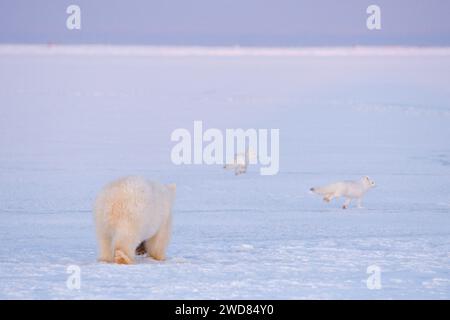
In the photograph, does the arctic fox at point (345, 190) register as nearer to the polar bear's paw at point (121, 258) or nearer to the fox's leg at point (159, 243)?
the fox's leg at point (159, 243)

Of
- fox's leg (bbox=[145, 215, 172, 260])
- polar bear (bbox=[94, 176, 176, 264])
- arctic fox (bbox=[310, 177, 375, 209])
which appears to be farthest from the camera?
arctic fox (bbox=[310, 177, 375, 209])

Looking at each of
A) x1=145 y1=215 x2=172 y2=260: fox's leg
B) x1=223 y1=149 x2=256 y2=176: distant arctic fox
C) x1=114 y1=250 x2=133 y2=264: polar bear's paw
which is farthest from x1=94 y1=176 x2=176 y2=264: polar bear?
x1=223 y1=149 x2=256 y2=176: distant arctic fox

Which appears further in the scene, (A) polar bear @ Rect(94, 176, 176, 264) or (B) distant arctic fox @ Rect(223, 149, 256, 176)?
(B) distant arctic fox @ Rect(223, 149, 256, 176)

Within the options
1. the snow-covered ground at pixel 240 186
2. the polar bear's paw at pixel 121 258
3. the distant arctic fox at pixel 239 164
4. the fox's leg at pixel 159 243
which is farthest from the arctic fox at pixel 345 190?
the polar bear's paw at pixel 121 258

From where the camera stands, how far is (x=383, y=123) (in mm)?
19531

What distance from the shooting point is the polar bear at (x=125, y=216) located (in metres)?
5.78

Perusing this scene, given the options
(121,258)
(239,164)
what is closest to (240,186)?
(239,164)

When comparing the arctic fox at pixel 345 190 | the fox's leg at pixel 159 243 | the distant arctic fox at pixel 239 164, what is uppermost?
the distant arctic fox at pixel 239 164

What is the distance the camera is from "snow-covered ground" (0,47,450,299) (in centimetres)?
567

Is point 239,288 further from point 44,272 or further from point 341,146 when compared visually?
point 341,146

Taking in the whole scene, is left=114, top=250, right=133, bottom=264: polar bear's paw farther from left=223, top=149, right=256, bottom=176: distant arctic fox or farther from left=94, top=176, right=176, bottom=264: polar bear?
left=223, top=149, right=256, bottom=176: distant arctic fox

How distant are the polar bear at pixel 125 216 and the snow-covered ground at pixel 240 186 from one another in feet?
0.46

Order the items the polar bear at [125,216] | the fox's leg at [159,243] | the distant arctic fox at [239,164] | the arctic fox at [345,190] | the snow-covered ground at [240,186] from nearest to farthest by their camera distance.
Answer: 1. the snow-covered ground at [240,186]
2. the polar bear at [125,216]
3. the fox's leg at [159,243]
4. the arctic fox at [345,190]
5. the distant arctic fox at [239,164]

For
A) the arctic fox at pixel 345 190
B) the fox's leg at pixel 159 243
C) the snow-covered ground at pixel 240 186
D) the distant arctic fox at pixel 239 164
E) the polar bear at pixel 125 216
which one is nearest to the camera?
the snow-covered ground at pixel 240 186
